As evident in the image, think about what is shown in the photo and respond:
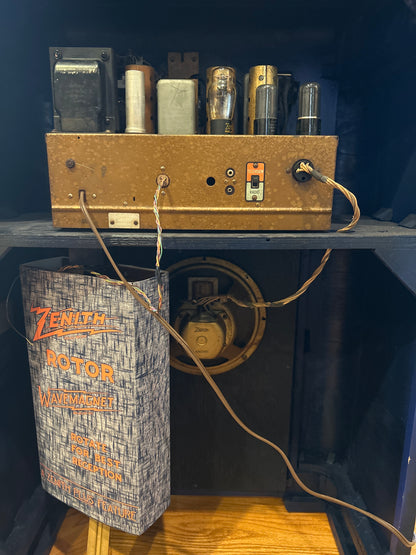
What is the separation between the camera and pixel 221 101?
0.86 meters

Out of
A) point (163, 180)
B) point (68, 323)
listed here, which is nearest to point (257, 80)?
point (163, 180)

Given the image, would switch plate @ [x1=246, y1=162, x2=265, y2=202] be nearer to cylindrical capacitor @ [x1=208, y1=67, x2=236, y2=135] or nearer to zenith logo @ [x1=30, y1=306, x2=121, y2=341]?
cylindrical capacitor @ [x1=208, y1=67, x2=236, y2=135]

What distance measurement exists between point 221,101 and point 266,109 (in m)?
0.10

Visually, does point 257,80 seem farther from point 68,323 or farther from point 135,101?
point 68,323

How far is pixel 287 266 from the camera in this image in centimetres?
112

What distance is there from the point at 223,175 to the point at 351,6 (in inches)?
22.3

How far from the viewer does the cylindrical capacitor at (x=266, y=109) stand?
832mm

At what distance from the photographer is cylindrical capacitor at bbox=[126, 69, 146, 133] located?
83cm

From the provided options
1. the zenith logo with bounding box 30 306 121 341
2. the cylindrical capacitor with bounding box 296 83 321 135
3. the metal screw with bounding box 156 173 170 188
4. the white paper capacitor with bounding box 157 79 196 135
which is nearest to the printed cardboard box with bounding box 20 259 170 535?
the zenith logo with bounding box 30 306 121 341

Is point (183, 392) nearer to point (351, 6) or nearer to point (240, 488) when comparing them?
point (240, 488)

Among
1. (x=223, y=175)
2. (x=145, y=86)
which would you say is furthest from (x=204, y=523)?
(x=145, y=86)

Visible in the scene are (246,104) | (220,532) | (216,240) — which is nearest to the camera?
(216,240)

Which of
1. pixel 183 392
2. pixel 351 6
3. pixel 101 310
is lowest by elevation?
pixel 183 392

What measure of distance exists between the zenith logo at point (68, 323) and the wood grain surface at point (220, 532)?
0.61m
